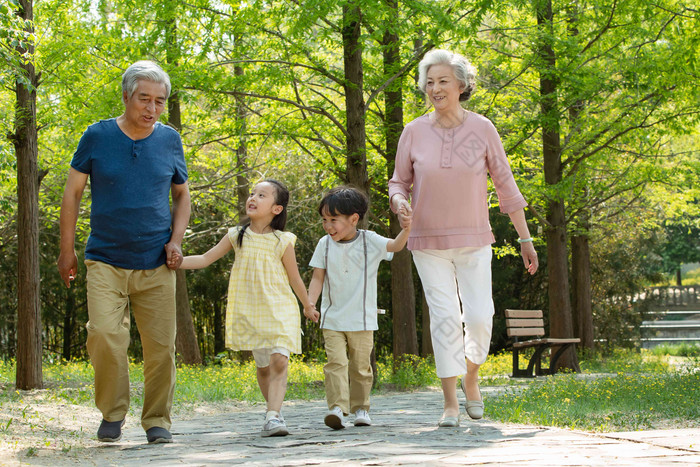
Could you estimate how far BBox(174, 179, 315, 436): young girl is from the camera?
496 centimetres

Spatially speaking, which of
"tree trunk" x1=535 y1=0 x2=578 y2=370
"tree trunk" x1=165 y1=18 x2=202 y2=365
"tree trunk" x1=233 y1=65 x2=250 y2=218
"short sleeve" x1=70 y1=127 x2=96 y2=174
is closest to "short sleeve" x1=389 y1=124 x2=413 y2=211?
"short sleeve" x1=70 y1=127 x2=96 y2=174

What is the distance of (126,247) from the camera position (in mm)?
4492

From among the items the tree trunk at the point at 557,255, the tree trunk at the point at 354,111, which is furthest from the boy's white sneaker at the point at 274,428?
the tree trunk at the point at 557,255

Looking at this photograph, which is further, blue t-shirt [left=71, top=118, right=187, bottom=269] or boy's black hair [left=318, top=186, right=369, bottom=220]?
boy's black hair [left=318, top=186, right=369, bottom=220]

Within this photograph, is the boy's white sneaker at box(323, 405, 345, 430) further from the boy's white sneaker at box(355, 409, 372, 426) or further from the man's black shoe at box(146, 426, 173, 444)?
the man's black shoe at box(146, 426, 173, 444)

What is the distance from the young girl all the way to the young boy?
0.75ft

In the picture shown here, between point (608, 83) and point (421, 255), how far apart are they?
8.67 m

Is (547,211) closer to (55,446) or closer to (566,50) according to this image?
(566,50)

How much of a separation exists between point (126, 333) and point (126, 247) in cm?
49

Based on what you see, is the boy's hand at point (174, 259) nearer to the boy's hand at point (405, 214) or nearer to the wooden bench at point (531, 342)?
the boy's hand at point (405, 214)

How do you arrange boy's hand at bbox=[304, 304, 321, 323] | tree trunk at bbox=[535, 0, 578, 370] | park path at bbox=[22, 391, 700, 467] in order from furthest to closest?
tree trunk at bbox=[535, 0, 578, 370] → boy's hand at bbox=[304, 304, 321, 323] → park path at bbox=[22, 391, 700, 467]

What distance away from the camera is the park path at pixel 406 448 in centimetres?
347

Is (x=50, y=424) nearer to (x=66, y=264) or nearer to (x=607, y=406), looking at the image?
(x=66, y=264)

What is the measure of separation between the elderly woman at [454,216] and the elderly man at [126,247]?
1.46 meters
